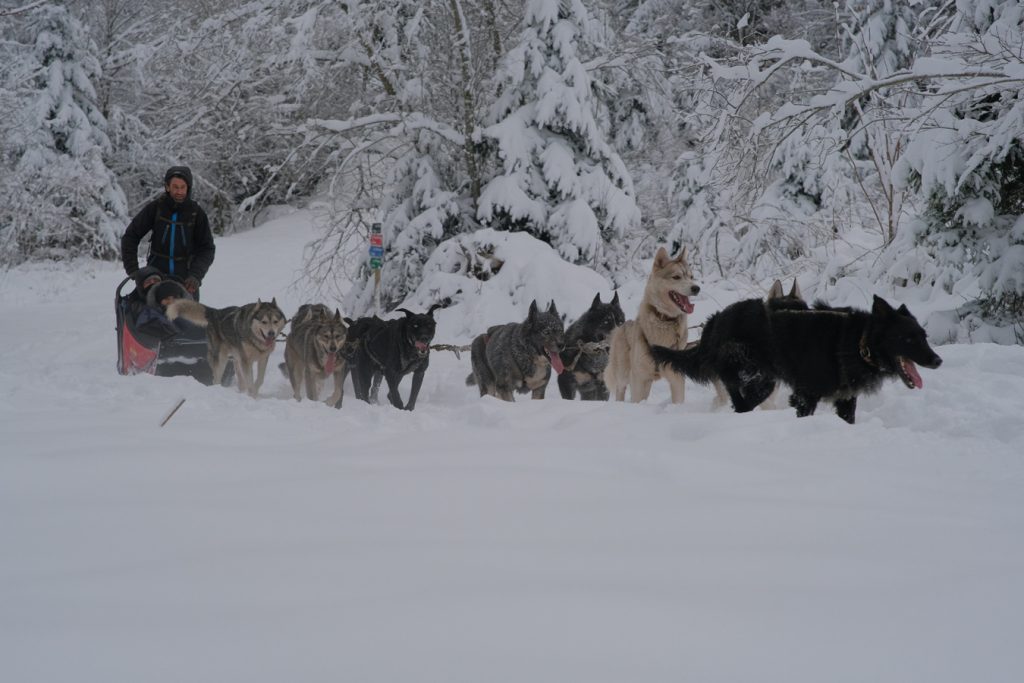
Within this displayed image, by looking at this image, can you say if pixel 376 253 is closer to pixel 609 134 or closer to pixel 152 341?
pixel 152 341

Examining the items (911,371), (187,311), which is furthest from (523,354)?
(911,371)

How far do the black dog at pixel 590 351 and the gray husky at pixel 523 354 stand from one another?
0.21 meters

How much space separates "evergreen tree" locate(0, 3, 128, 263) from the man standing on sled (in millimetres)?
15778

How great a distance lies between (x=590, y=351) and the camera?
745cm

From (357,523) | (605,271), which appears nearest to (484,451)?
(357,523)

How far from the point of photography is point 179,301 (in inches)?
279

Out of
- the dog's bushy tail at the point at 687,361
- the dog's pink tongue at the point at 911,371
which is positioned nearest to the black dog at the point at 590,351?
the dog's bushy tail at the point at 687,361

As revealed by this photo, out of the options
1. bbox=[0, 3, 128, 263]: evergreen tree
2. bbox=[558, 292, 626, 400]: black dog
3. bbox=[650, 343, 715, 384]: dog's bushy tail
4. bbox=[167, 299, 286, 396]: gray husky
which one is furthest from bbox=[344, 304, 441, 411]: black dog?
bbox=[0, 3, 128, 263]: evergreen tree

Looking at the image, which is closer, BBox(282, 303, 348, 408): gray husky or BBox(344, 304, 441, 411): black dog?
BBox(282, 303, 348, 408): gray husky

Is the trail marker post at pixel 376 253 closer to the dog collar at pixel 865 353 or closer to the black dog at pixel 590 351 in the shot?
the black dog at pixel 590 351

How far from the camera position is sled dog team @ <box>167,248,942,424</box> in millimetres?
4832

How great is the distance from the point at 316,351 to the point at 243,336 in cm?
79

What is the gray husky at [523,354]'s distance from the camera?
7273 millimetres

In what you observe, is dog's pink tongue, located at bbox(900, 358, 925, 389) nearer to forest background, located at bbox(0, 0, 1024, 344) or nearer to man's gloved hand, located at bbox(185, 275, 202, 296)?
forest background, located at bbox(0, 0, 1024, 344)
